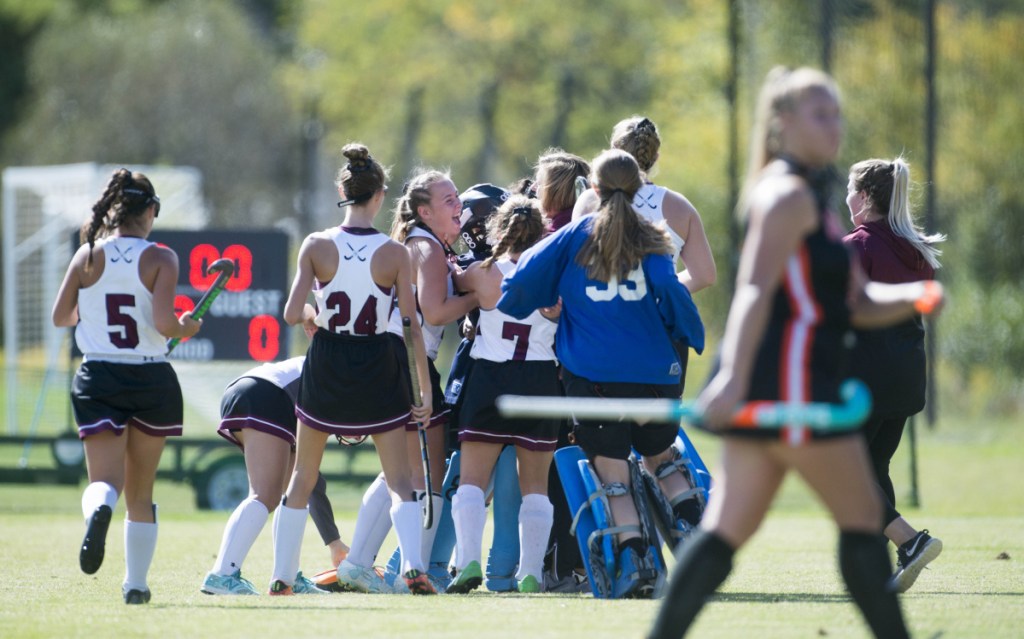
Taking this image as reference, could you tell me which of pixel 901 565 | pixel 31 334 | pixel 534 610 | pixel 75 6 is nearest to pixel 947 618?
pixel 901 565

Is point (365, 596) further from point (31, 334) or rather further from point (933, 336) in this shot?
point (31, 334)

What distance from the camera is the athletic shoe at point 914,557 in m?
7.35

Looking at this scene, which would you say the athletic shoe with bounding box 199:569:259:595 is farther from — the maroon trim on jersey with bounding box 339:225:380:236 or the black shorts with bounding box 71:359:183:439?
the maroon trim on jersey with bounding box 339:225:380:236

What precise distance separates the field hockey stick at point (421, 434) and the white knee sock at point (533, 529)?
480mm

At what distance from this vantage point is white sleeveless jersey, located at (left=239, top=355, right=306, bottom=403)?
7.98 m

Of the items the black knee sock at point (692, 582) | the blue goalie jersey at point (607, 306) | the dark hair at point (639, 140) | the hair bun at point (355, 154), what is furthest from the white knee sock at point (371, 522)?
the black knee sock at point (692, 582)

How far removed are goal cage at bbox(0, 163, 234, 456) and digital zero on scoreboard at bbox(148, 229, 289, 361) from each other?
13.1ft

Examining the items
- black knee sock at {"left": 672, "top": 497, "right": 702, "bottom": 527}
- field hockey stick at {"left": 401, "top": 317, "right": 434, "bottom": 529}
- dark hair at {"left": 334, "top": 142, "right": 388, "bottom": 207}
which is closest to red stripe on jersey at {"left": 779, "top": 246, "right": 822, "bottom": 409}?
black knee sock at {"left": 672, "top": 497, "right": 702, "bottom": 527}

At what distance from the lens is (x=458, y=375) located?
27.0 feet

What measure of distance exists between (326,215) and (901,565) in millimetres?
45322

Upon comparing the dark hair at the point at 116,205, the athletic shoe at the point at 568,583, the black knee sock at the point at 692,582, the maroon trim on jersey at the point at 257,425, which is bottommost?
the athletic shoe at the point at 568,583

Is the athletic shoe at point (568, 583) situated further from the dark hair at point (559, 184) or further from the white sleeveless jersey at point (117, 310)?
the white sleeveless jersey at point (117, 310)

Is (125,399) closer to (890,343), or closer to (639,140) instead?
(639,140)

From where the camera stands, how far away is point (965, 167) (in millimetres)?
29656
